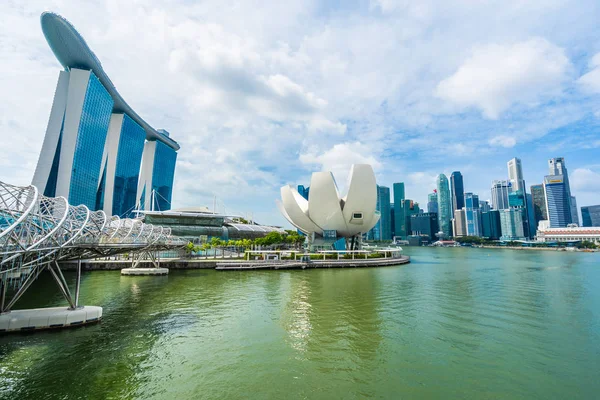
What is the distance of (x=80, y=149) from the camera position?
165ft

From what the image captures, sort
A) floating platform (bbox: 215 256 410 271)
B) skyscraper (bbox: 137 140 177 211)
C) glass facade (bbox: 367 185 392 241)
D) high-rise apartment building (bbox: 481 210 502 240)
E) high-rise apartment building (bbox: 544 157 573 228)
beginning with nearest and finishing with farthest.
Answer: floating platform (bbox: 215 256 410 271) < skyscraper (bbox: 137 140 177 211) < high-rise apartment building (bbox: 544 157 573 228) < high-rise apartment building (bbox: 481 210 502 240) < glass facade (bbox: 367 185 392 241)

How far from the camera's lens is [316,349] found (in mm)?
8922

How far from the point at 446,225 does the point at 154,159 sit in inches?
5794

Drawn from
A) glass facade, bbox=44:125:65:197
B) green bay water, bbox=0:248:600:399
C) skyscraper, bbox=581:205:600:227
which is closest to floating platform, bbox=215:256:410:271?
green bay water, bbox=0:248:600:399

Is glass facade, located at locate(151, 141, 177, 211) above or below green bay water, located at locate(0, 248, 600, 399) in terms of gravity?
above

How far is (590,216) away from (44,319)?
196134mm

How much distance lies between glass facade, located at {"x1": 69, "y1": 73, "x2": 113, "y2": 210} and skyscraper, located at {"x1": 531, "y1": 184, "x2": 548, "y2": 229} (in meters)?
163

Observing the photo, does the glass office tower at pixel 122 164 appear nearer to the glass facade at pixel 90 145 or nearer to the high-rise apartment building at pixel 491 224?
the glass facade at pixel 90 145

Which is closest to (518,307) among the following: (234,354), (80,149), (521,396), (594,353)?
(594,353)

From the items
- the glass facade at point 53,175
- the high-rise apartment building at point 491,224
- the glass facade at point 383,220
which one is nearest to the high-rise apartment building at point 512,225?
the high-rise apartment building at point 491,224

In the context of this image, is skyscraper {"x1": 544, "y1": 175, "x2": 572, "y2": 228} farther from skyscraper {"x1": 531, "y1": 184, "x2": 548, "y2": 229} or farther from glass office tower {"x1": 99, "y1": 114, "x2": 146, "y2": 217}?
glass office tower {"x1": 99, "y1": 114, "x2": 146, "y2": 217}

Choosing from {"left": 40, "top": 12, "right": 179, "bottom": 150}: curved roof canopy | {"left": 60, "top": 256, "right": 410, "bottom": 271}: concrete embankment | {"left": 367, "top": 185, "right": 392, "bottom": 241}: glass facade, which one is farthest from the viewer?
{"left": 367, "top": 185, "right": 392, "bottom": 241}: glass facade

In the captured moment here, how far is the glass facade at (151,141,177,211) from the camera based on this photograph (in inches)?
3644

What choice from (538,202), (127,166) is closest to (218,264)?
(127,166)
